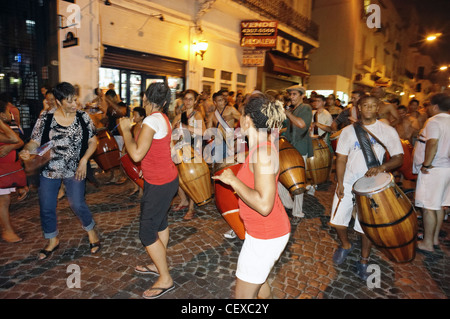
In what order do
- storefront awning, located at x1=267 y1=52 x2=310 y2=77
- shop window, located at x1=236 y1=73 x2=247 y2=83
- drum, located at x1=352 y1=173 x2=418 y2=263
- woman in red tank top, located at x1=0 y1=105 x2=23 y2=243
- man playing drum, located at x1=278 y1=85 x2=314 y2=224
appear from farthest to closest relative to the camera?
storefront awning, located at x1=267 y1=52 x2=310 y2=77 < shop window, located at x1=236 y1=73 x2=247 y2=83 < man playing drum, located at x1=278 y1=85 x2=314 y2=224 < woman in red tank top, located at x1=0 y1=105 x2=23 y2=243 < drum, located at x1=352 y1=173 x2=418 y2=263

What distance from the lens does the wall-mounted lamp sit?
11.4 metres

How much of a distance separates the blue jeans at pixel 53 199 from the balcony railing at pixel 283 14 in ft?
37.6

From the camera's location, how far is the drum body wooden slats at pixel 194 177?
14.4 ft

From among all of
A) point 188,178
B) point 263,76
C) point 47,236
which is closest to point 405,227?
point 188,178

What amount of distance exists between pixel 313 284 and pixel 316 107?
5.12 metres

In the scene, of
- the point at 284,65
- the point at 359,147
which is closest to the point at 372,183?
the point at 359,147

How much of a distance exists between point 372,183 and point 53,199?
370 cm

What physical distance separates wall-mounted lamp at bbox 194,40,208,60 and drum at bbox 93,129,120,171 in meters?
6.92

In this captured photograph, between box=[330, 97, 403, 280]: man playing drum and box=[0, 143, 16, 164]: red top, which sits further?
box=[0, 143, 16, 164]: red top

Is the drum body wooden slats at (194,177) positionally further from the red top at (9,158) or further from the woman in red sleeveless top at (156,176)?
the red top at (9,158)

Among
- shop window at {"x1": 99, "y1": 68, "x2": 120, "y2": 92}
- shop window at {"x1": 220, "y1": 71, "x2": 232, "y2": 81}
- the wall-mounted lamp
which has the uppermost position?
the wall-mounted lamp

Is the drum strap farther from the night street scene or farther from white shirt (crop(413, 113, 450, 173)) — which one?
white shirt (crop(413, 113, 450, 173))

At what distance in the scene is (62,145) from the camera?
3.41m

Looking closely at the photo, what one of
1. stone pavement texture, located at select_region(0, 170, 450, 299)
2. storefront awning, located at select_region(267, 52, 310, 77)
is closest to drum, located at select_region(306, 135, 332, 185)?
stone pavement texture, located at select_region(0, 170, 450, 299)
